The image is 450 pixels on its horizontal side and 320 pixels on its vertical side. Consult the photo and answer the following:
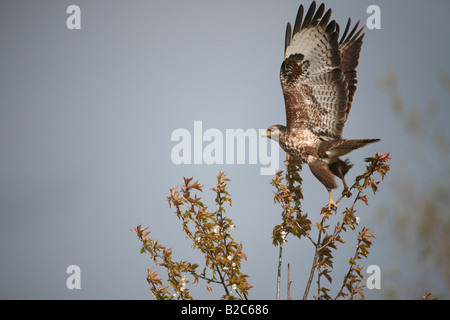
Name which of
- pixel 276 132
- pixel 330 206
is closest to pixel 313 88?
pixel 276 132

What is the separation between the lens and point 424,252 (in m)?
8.93

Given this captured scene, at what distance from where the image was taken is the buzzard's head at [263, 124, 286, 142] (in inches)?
240

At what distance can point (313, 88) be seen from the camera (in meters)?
5.93

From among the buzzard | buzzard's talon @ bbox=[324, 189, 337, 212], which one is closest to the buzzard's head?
the buzzard

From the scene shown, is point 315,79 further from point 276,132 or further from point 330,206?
point 330,206

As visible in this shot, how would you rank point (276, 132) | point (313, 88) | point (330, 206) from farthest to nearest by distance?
point (276, 132)
point (313, 88)
point (330, 206)

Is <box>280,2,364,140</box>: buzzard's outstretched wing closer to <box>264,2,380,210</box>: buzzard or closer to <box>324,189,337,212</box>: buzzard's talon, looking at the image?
<box>264,2,380,210</box>: buzzard

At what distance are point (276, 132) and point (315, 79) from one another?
78 cm

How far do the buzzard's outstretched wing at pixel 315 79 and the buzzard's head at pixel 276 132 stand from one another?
0.10 metres

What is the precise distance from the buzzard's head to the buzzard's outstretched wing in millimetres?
101

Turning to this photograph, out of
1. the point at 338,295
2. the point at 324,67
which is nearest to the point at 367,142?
the point at 324,67

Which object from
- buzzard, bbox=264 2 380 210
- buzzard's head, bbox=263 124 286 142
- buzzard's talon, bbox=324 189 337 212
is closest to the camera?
buzzard's talon, bbox=324 189 337 212

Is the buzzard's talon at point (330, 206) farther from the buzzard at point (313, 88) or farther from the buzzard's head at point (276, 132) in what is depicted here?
the buzzard's head at point (276, 132)
